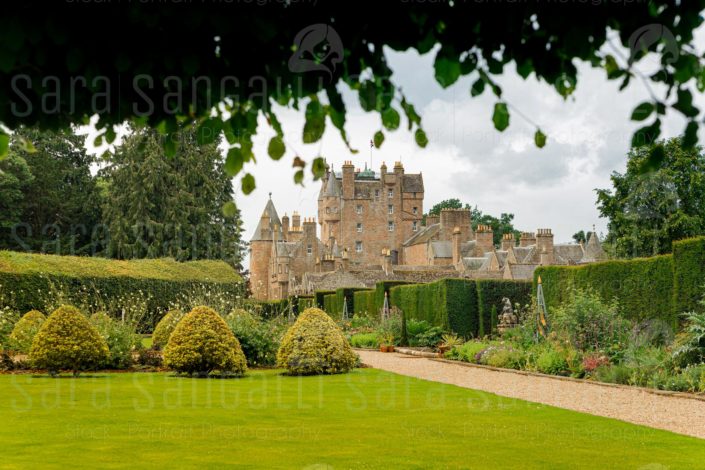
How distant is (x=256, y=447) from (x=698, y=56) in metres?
5.54

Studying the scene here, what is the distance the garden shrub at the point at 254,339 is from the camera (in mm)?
17266

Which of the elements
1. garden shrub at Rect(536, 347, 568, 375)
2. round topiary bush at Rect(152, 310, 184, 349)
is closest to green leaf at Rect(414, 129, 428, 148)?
garden shrub at Rect(536, 347, 568, 375)

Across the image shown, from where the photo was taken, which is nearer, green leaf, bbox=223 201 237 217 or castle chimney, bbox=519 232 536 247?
green leaf, bbox=223 201 237 217

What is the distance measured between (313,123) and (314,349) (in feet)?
41.1

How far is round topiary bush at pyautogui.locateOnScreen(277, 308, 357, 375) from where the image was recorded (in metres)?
15.5

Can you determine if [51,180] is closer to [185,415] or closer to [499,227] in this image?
[185,415]

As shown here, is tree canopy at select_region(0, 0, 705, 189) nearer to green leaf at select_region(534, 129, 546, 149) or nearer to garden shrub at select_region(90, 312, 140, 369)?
green leaf at select_region(534, 129, 546, 149)

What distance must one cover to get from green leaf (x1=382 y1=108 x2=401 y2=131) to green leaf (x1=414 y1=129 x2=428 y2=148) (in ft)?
0.48

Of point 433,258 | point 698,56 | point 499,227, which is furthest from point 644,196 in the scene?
point 499,227

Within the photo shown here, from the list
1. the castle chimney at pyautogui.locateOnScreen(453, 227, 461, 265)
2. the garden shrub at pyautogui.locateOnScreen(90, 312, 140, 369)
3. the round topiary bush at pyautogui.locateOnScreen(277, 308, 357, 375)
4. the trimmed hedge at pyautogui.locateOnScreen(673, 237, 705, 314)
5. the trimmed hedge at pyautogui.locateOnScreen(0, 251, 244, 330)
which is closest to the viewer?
the trimmed hedge at pyautogui.locateOnScreen(673, 237, 705, 314)

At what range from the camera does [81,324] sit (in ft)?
48.7

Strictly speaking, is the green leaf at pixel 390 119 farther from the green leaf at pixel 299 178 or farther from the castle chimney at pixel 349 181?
the castle chimney at pixel 349 181

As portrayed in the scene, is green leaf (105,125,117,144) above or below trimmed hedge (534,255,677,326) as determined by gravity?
above

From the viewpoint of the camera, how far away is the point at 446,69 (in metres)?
3.15
